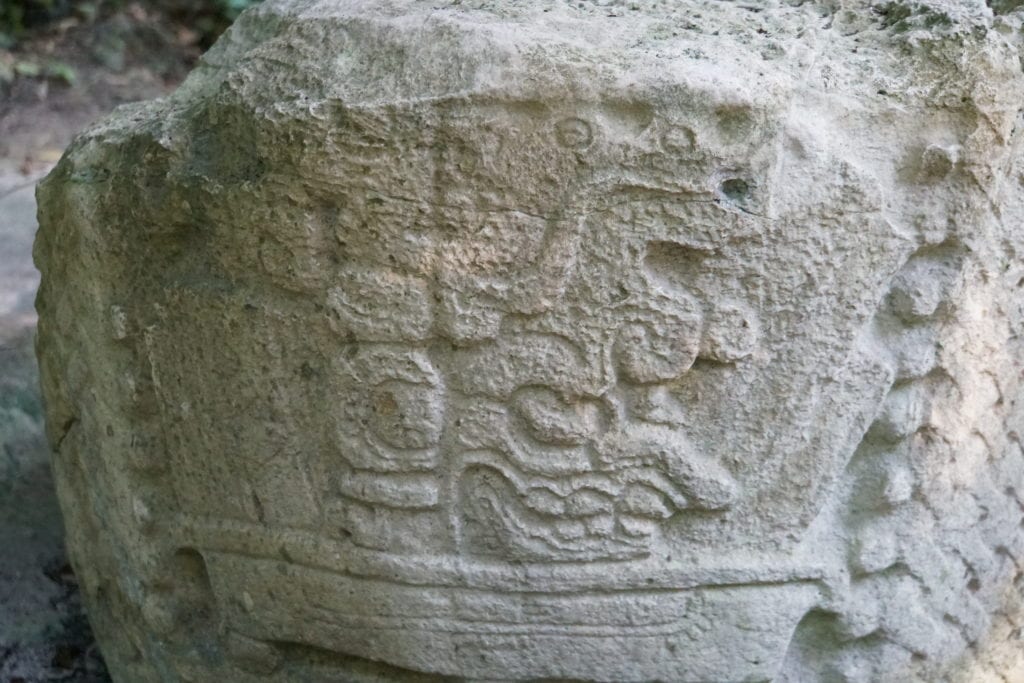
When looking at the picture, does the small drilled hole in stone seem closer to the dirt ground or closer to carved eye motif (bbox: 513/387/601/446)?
carved eye motif (bbox: 513/387/601/446)

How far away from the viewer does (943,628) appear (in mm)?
1512

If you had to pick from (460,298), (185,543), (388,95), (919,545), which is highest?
(388,95)

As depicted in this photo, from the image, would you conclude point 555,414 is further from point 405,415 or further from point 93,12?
point 93,12

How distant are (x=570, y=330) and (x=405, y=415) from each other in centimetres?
20

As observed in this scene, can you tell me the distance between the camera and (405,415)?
132 centimetres

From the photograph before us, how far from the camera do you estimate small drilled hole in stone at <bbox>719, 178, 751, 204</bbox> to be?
1.25 meters

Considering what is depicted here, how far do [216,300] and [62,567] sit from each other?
1.02m

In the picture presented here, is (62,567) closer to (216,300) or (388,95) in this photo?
(216,300)

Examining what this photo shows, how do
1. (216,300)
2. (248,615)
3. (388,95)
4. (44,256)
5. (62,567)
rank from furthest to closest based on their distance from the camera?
(62,567) < (44,256) < (248,615) < (216,300) < (388,95)

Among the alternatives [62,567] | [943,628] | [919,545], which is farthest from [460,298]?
[62,567]

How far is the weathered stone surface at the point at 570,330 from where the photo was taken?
49.1 inches

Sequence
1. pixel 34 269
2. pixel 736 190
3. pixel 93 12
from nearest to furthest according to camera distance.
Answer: pixel 736 190, pixel 34 269, pixel 93 12

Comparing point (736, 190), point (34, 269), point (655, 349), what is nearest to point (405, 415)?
point (655, 349)

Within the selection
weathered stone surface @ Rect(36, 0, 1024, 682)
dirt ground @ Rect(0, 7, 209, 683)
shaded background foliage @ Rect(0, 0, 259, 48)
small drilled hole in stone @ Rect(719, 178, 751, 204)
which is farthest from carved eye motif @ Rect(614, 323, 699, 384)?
shaded background foliage @ Rect(0, 0, 259, 48)
